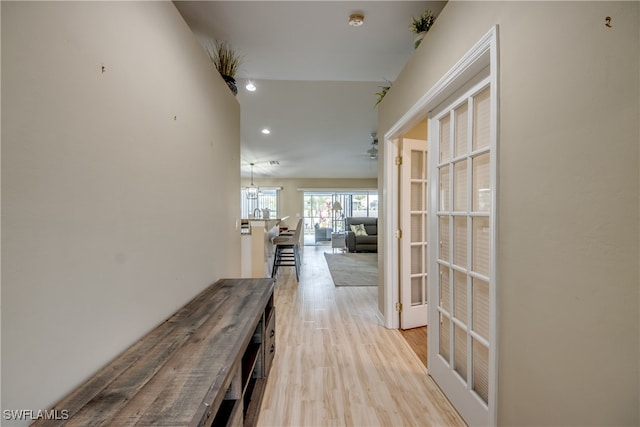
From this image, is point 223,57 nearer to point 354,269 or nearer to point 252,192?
point 354,269

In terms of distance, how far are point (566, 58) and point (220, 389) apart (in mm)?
1540

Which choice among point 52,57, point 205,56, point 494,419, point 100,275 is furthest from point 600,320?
point 205,56

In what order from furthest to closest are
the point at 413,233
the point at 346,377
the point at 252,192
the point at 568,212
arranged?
the point at 252,192 < the point at 413,233 < the point at 346,377 < the point at 568,212

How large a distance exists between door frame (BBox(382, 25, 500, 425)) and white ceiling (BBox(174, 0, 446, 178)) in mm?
657

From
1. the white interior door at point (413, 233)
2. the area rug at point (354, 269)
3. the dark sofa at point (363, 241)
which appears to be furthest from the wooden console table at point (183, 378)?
the dark sofa at point (363, 241)

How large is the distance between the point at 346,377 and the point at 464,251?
1264 millimetres

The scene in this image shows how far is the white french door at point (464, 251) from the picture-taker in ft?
4.51

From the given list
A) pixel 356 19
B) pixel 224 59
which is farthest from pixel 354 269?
pixel 356 19

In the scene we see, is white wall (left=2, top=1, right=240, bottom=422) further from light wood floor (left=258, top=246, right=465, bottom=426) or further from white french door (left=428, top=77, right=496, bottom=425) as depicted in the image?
white french door (left=428, top=77, right=496, bottom=425)

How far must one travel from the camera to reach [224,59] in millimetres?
2359

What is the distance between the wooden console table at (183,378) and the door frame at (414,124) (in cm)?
115

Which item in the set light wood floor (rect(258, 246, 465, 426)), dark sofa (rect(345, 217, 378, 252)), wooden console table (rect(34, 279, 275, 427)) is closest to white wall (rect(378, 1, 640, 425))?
light wood floor (rect(258, 246, 465, 426))

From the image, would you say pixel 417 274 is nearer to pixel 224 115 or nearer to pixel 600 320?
pixel 600 320

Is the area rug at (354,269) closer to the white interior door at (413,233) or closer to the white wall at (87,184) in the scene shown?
the white interior door at (413,233)
